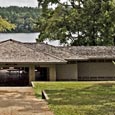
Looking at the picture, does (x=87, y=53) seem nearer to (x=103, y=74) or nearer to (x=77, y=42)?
(x=103, y=74)

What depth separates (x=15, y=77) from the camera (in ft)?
126

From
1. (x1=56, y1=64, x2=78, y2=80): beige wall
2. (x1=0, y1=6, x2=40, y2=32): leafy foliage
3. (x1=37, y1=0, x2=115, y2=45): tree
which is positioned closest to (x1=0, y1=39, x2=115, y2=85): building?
(x1=56, y1=64, x2=78, y2=80): beige wall

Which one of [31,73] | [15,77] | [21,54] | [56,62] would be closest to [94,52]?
[56,62]

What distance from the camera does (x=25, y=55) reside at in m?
33.2

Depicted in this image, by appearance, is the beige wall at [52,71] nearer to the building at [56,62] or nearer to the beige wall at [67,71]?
the building at [56,62]

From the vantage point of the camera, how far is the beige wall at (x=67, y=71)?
114 ft

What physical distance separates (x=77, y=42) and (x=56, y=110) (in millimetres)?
34284

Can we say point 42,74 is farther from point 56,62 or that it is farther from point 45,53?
point 56,62

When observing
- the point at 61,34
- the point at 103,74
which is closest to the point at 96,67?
the point at 103,74

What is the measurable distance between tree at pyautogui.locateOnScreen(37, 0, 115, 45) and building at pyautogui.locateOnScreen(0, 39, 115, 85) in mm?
9246

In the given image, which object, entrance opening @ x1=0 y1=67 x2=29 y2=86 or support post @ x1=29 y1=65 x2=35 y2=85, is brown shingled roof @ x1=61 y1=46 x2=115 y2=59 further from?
entrance opening @ x1=0 y1=67 x2=29 y2=86

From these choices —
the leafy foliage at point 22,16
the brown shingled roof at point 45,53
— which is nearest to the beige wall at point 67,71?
the brown shingled roof at point 45,53

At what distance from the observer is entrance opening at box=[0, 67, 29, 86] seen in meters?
34.1

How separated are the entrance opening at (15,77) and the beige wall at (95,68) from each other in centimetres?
558
